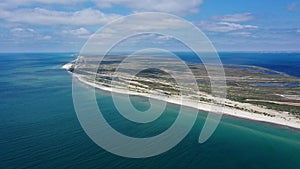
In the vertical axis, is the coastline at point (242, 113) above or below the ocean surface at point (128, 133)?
above

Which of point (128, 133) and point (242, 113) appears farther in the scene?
point (242, 113)

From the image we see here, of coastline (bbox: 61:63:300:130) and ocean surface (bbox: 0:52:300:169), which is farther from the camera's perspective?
coastline (bbox: 61:63:300:130)

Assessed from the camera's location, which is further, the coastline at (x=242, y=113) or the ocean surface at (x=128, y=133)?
the coastline at (x=242, y=113)

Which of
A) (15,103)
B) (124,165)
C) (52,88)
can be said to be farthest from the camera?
(52,88)

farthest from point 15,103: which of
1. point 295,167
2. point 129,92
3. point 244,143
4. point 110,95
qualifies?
point 295,167

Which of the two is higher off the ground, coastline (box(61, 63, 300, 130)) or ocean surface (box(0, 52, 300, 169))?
coastline (box(61, 63, 300, 130))

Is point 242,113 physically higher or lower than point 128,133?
higher

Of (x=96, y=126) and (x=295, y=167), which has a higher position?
(x=96, y=126)

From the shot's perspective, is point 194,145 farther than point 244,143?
No

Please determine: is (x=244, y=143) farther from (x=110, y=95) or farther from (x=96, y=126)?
(x=110, y=95)

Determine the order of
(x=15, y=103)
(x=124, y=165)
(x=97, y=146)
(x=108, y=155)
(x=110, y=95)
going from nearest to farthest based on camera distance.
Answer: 1. (x=124, y=165)
2. (x=108, y=155)
3. (x=97, y=146)
4. (x=15, y=103)
5. (x=110, y=95)
